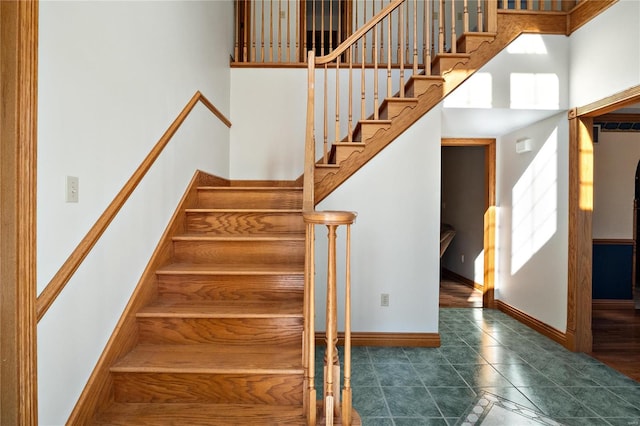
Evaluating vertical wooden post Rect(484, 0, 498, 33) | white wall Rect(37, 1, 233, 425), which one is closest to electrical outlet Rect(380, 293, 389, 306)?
white wall Rect(37, 1, 233, 425)

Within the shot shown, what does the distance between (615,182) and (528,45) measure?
2.34 metres

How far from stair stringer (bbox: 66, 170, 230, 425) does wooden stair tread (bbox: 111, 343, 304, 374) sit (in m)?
0.05

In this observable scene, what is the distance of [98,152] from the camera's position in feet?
5.40

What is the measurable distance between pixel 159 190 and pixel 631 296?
514 centimetres

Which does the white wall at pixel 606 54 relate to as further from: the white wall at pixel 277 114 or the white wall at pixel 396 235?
the white wall at pixel 277 114

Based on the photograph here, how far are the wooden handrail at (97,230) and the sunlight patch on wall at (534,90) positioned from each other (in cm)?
268

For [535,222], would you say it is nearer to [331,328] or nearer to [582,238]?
[582,238]

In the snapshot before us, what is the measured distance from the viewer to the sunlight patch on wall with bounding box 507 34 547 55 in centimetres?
296

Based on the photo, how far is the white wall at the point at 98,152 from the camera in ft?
4.36

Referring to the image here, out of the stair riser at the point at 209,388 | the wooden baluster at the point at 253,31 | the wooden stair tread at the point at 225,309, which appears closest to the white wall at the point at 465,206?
the wooden baluster at the point at 253,31

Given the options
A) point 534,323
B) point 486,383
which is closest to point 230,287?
point 486,383

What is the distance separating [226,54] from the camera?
3766 mm

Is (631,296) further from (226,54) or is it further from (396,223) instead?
(226,54)

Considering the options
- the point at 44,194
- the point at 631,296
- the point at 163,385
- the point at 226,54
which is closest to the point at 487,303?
the point at 631,296
